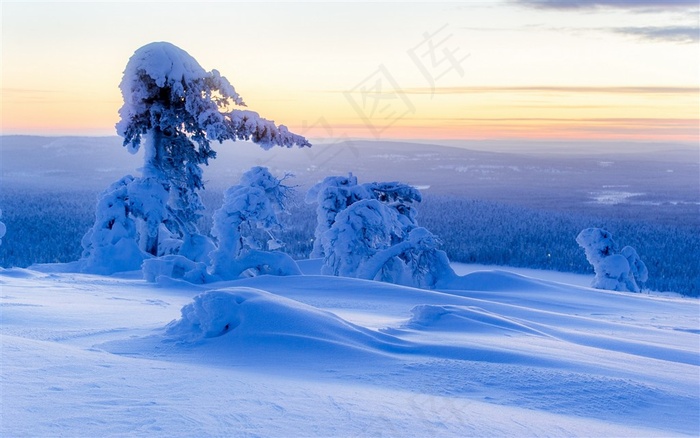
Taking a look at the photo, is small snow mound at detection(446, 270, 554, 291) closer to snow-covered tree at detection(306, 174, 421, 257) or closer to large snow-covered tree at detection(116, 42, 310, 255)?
snow-covered tree at detection(306, 174, 421, 257)

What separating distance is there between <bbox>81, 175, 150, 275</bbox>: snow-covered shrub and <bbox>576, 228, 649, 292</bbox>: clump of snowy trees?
52.1ft

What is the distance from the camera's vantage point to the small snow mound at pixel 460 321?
8.38 meters

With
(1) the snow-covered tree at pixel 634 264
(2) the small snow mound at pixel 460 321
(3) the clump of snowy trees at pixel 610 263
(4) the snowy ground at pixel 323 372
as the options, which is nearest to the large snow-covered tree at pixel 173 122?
(4) the snowy ground at pixel 323 372

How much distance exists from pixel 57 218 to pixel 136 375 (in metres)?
53.6

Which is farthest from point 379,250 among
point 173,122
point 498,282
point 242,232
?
point 173,122

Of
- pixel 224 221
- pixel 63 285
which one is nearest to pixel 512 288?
pixel 224 221

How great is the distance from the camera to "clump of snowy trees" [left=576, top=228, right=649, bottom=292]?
82.9 ft

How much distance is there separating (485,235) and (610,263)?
25773 mm

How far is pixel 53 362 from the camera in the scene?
5656 mm

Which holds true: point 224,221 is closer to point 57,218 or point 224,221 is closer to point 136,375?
point 136,375

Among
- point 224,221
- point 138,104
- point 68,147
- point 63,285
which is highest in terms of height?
point 68,147

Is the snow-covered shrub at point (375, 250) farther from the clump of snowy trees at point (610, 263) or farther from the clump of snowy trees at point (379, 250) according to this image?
the clump of snowy trees at point (610, 263)

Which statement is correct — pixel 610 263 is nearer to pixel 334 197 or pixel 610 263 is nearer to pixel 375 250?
pixel 375 250

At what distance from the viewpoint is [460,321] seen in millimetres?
8680
